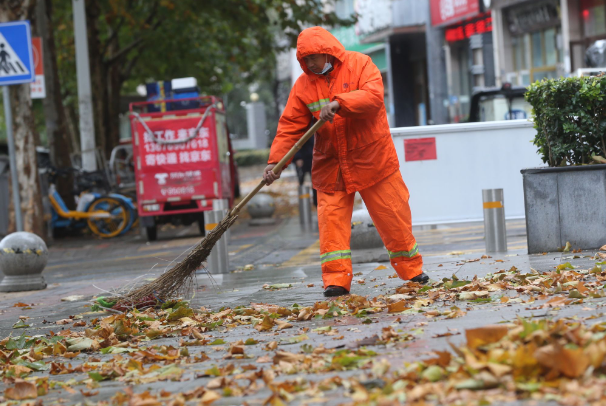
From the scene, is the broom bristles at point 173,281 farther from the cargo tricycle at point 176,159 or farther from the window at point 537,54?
the window at point 537,54

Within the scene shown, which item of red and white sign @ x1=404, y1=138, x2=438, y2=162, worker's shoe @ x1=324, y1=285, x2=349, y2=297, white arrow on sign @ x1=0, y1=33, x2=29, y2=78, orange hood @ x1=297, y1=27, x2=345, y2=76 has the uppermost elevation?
white arrow on sign @ x1=0, y1=33, x2=29, y2=78

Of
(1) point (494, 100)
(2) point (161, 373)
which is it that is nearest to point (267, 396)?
(2) point (161, 373)

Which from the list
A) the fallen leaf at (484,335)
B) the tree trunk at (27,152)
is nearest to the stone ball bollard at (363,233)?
the fallen leaf at (484,335)

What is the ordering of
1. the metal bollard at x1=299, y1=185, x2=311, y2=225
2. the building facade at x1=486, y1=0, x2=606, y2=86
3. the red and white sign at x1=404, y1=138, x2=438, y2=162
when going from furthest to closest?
the building facade at x1=486, y1=0, x2=606, y2=86 < the metal bollard at x1=299, y1=185, x2=311, y2=225 < the red and white sign at x1=404, y1=138, x2=438, y2=162

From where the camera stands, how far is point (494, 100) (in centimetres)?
1359

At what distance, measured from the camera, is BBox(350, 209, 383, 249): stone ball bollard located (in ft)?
28.7

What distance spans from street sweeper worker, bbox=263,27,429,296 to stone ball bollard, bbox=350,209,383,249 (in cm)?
251

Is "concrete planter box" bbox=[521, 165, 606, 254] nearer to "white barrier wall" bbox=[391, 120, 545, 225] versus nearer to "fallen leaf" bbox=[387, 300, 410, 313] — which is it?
"white barrier wall" bbox=[391, 120, 545, 225]

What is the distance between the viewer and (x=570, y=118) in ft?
24.6

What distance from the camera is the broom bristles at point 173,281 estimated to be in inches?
247

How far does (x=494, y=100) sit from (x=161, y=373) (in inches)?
415

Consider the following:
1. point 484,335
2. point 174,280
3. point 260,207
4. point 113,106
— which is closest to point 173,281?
point 174,280

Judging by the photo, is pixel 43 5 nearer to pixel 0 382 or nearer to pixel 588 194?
pixel 588 194

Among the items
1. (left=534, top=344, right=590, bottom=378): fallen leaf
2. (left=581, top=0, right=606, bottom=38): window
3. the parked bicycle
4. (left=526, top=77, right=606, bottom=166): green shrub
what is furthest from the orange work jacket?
(left=581, top=0, right=606, bottom=38): window
